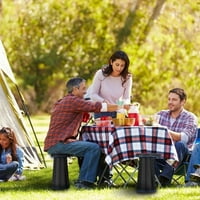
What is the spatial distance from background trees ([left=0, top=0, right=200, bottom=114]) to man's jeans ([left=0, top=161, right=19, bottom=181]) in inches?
603

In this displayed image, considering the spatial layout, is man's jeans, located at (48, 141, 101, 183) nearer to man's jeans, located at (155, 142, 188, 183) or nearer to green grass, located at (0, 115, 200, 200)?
green grass, located at (0, 115, 200, 200)

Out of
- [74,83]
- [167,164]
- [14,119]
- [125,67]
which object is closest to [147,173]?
[167,164]

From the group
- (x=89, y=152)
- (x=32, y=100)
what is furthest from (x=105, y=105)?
(x=32, y=100)

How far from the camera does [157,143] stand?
6191 mm

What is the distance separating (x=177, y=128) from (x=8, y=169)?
1685 millimetres

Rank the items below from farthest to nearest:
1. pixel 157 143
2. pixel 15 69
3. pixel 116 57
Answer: pixel 15 69
pixel 116 57
pixel 157 143

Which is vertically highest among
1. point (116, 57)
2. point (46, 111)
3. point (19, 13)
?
point (19, 13)

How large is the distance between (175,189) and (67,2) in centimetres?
1720

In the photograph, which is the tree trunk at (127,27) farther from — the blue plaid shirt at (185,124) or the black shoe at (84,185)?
the black shoe at (84,185)

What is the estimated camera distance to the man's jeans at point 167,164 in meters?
6.52

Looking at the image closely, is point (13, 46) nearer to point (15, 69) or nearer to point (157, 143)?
point (15, 69)

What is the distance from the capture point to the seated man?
6.54m

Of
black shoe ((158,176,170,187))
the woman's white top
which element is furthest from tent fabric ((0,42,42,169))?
black shoe ((158,176,170,187))

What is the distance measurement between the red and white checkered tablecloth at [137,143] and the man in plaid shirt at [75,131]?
28 cm
